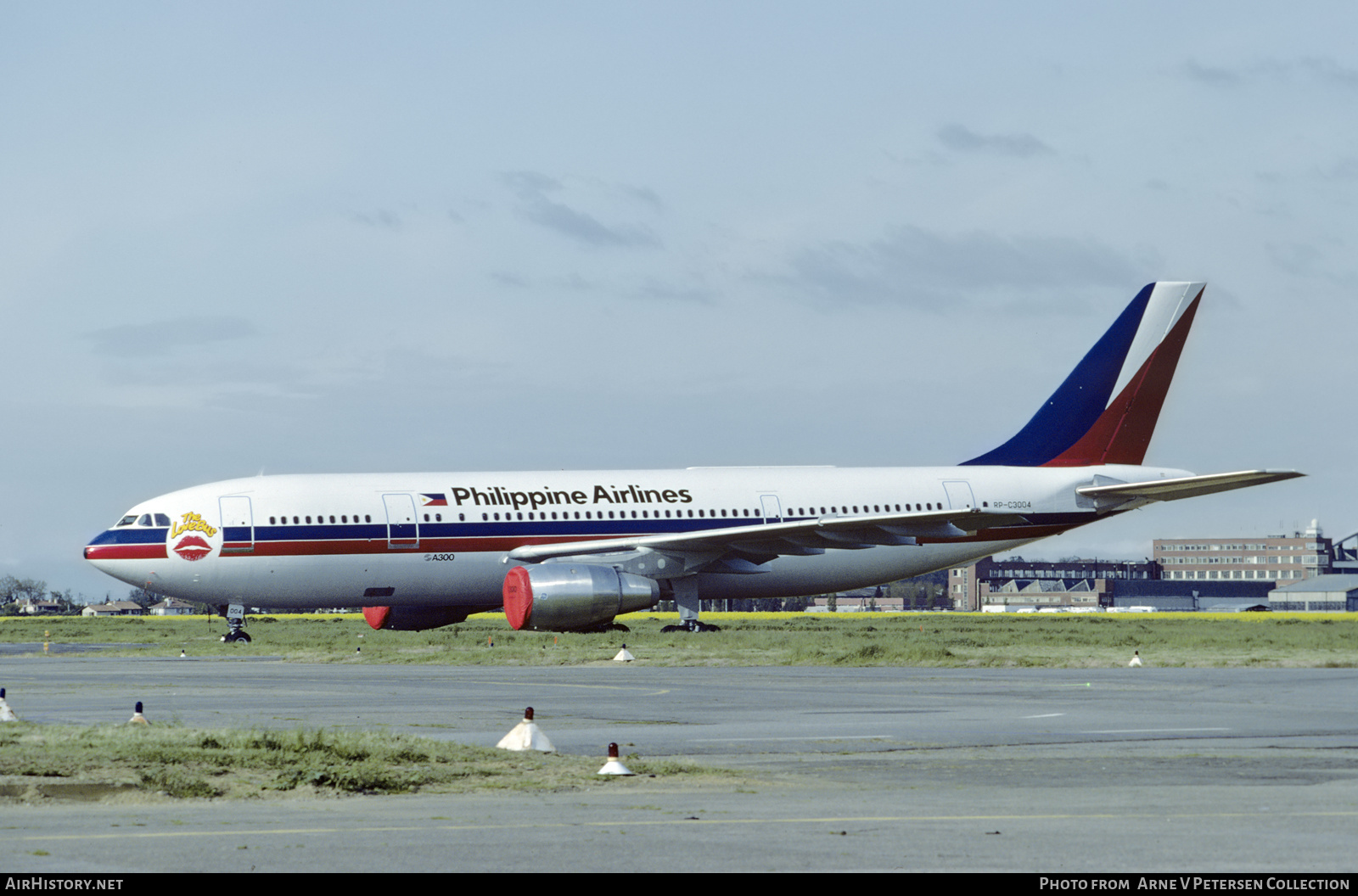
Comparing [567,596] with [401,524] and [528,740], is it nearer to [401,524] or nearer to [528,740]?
[401,524]

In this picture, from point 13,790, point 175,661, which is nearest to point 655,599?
point 175,661

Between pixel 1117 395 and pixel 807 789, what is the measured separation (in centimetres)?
3900

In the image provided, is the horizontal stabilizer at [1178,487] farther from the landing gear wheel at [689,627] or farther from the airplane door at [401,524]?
the airplane door at [401,524]

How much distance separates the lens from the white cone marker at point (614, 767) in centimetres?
1392

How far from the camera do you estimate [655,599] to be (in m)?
40.6

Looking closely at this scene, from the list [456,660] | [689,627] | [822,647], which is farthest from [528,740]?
[689,627]

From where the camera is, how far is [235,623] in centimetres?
4338

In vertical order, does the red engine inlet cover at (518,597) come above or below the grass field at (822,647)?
above

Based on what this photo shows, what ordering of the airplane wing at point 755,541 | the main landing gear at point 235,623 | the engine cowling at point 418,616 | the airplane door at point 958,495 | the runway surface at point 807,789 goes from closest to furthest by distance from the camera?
the runway surface at point 807,789, the airplane wing at point 755,541, the main landing gear at point 235,623, the engine cowling at point 418,616, the airplane door at point 958,495

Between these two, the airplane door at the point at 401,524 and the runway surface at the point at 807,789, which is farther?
the airplane door at the point at 401,524

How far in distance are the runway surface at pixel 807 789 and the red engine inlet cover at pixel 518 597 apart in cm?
1156

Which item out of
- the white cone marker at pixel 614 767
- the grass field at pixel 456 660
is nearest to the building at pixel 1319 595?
the grass field at pixel 456 660

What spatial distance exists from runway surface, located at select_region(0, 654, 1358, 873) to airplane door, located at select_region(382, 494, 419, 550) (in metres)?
15.1

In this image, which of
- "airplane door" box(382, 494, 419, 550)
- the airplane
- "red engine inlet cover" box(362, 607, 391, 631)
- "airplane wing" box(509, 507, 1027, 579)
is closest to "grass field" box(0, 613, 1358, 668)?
"red engine inlet cover" box(362, 607, 391, 631)
